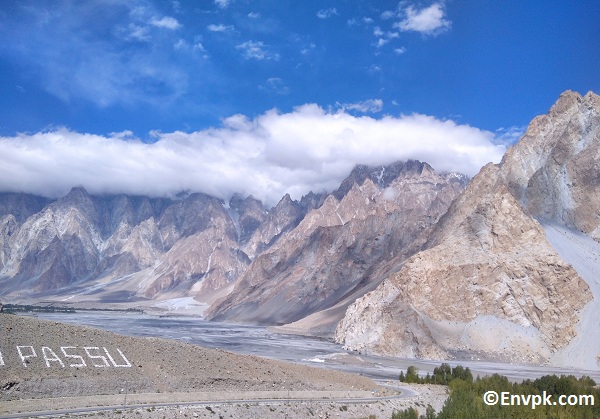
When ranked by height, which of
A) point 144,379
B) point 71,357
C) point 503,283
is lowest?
point 144,379

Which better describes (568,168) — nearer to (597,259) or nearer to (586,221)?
(586,221)

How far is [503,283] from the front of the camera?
129 meters

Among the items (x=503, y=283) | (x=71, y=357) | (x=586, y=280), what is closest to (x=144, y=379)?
(x=71, y=357)

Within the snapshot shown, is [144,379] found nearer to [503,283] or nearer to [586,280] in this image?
[503,283]

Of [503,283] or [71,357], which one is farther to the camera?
[503,283]

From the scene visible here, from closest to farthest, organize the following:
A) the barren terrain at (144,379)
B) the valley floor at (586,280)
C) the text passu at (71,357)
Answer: the barren terrain at (144,379), the text passu at (71,357), the valley floor at (586,280)

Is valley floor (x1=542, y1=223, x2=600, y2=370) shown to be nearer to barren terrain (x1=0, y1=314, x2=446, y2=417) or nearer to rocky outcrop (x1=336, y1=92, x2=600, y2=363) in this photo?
rocky outcrop (x1=336, y1=92, x2=600, y2=363)

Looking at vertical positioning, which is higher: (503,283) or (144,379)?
(503,283)

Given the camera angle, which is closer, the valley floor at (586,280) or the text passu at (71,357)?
the text passu at (71,357)

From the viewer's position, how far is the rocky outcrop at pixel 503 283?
120 m

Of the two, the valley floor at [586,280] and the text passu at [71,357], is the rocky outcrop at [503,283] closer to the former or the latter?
the valley floor at [586,280]

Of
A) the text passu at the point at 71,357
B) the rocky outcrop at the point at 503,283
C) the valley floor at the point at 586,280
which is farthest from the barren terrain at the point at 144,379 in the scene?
the rocky outcrop at the point at 503,283

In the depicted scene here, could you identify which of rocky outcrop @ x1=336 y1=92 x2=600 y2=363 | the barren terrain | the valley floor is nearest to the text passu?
the barren terrain

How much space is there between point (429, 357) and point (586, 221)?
6471cm
